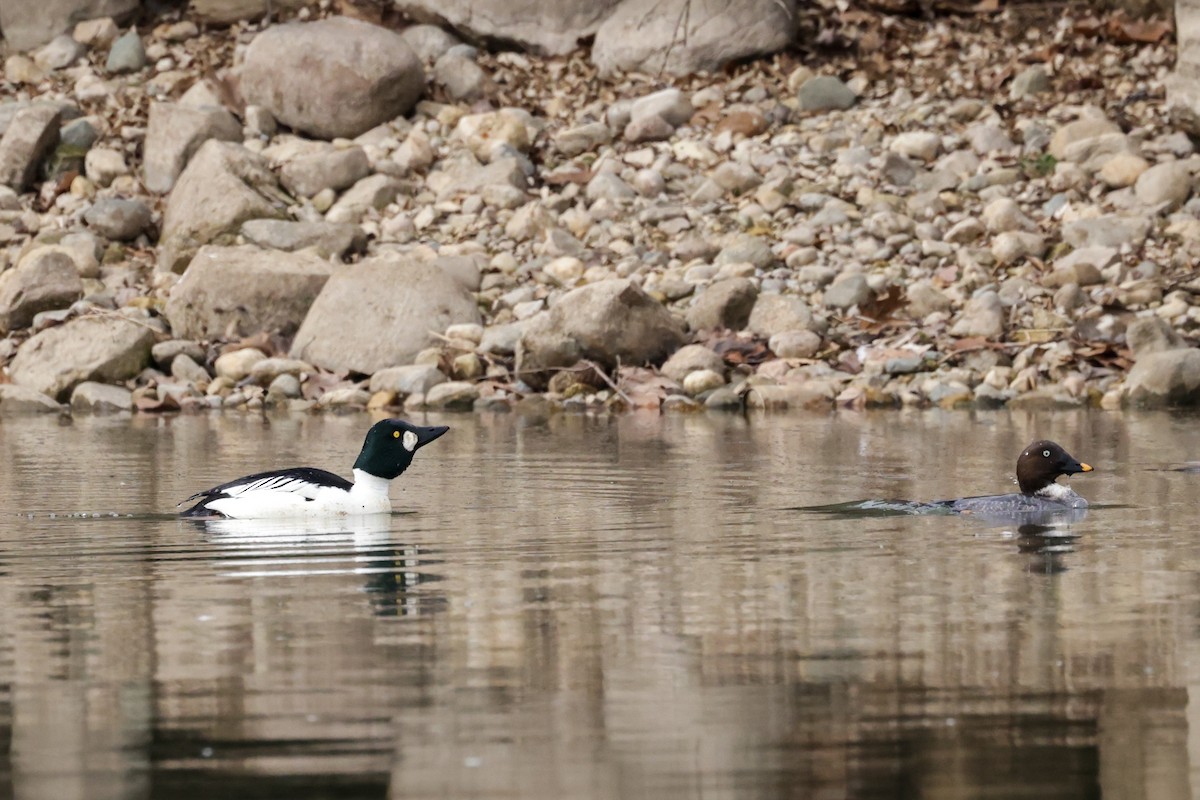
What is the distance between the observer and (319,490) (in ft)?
31.8

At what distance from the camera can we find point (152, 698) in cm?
528

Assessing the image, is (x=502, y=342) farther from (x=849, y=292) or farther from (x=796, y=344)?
(x=849, y=292)

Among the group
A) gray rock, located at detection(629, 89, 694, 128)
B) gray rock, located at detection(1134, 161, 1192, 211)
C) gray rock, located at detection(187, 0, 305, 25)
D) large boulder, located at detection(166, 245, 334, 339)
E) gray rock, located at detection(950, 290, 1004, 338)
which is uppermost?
gray rock, located at detection(187, 0, 305, 25)

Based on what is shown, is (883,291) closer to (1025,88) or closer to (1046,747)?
(1025,88)

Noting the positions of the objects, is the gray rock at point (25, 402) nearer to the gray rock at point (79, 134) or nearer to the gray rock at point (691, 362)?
the gray rock at point (79, 134)

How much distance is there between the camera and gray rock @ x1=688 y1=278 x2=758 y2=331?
19.6 meters

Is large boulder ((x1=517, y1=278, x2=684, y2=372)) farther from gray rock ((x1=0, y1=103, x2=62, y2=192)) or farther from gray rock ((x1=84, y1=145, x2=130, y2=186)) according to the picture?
gray rock ((x1=0, y1=103, x2=62, y2=192))

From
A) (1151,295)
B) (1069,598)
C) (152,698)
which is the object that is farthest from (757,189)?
(152,698)

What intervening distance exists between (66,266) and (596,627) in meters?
16.5

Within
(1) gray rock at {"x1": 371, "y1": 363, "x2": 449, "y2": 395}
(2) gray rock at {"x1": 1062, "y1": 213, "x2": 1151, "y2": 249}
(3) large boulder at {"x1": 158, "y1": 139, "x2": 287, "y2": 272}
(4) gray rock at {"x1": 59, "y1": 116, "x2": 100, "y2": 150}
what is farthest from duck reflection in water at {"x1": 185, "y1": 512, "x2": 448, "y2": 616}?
(4) gray rock at {"x1": 59, "y1": 116, "x2": 100, "y2": 150}

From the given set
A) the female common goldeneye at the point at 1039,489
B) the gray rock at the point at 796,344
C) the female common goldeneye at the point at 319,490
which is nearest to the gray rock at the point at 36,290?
the gray rock at the point at 796,344

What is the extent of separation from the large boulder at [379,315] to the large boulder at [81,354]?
1683 mm

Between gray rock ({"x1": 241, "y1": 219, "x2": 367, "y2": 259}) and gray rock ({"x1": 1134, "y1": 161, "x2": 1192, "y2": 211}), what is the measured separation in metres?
8.83

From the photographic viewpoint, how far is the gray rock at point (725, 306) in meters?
19.6
